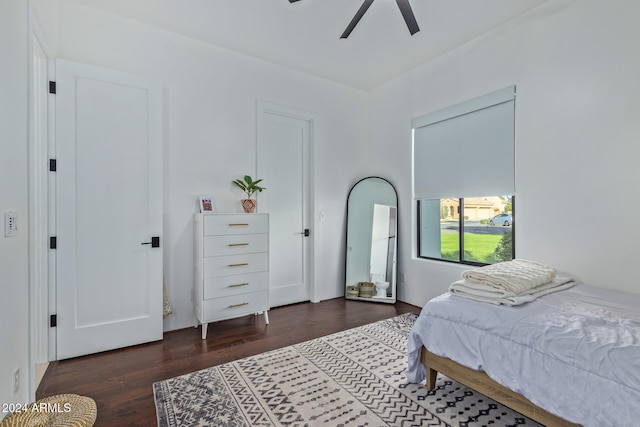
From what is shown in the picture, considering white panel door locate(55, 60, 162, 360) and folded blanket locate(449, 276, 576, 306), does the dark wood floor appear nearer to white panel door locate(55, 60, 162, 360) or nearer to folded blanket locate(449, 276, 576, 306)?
white panel door locate(55, 60, 162, 360)

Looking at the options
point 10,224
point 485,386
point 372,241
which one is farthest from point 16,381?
point 372,241

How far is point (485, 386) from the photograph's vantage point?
167 centimetres

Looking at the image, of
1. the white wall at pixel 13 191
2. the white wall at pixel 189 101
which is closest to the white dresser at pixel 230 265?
the white wall at pixel 189 101

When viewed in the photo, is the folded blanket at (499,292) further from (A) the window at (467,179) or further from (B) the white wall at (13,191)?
(B) the white wall at (13,191)

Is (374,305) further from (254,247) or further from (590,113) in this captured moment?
(590,113)

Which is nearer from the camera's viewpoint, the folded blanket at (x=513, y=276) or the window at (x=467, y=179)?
the folded blanket at (x=513, y=276)

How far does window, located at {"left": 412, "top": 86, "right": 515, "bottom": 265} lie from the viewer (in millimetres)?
2992

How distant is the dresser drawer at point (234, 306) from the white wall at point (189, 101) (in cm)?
36

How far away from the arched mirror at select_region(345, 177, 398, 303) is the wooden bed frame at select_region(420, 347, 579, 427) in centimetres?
195

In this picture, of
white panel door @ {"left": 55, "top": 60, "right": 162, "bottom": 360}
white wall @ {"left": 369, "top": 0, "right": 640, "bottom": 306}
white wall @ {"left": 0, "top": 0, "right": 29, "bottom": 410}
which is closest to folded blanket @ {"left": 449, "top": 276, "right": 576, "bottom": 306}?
white wall @ {"left": 369, "top": 0, "right": 640, "bottom": 306}

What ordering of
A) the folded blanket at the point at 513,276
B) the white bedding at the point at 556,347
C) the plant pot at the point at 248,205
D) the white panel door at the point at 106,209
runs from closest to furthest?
the white bedding at the point at 556,347, the folded blanket at the point at 513,276, the white panel door at the point at 106,209, the plant pot at the point at 248,205

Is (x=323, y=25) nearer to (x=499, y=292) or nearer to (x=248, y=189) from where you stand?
(x=248, y=189)

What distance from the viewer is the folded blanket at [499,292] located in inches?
70.0

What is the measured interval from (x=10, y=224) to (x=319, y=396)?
1853 mm
